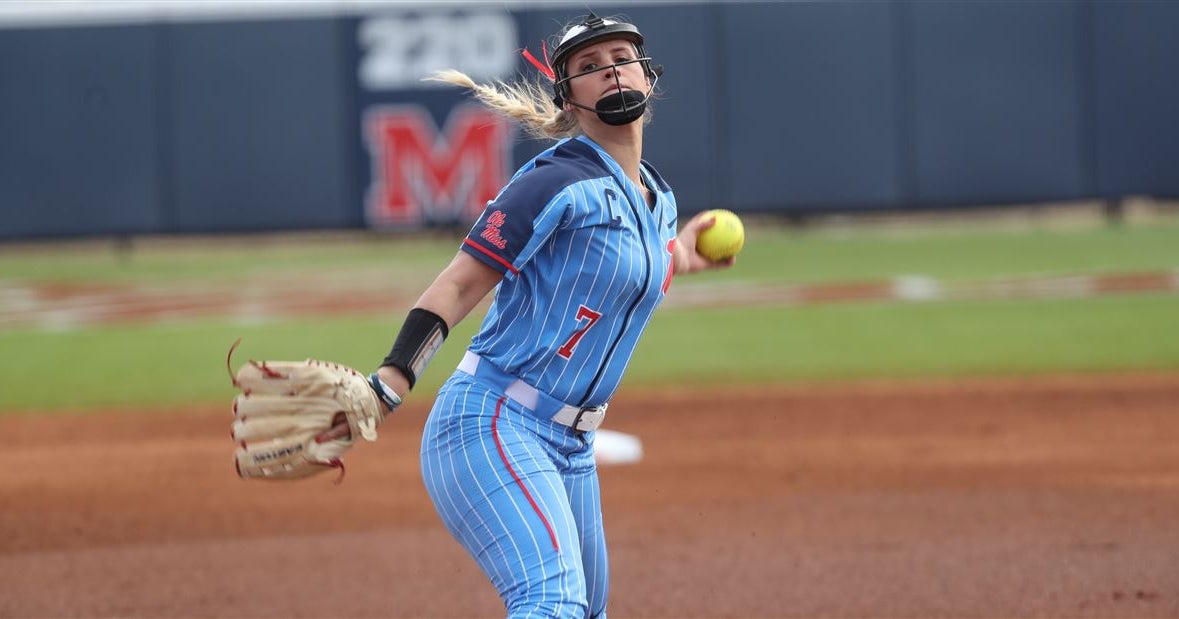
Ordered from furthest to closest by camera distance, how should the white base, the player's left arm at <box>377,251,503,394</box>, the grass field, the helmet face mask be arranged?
1. the grass field
2. the white base
3. the helmet face mask
4. the player's left arm at <box>377,251,503,394</box>

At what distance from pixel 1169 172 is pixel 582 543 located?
61.2 feet

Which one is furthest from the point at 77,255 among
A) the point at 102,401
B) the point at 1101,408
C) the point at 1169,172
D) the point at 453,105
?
the point at 1101,408

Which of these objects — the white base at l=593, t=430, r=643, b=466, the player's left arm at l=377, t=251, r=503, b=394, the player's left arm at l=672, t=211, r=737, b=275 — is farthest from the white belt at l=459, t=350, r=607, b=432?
the white base at l=593, t=430, r=643, b=466

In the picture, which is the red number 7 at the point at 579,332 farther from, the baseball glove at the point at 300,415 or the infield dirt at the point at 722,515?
the infield dirt at the point at 722,515

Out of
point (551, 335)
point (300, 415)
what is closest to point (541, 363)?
point (551, 335)

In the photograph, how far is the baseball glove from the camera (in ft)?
10.2

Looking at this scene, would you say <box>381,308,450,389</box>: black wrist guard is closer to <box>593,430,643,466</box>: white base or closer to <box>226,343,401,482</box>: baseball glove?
<box>226,343,401,482</box>: baseball glove

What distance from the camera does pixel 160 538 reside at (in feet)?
23.1

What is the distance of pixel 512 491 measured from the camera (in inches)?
133

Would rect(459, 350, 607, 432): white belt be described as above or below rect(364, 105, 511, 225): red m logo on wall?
above

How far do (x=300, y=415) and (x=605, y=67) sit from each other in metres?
1.16

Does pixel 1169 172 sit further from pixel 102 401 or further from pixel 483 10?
pixel 102 401

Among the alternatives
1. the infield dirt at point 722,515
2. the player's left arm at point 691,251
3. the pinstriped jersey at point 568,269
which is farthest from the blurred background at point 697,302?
the pinstriped jersey at point 568,269

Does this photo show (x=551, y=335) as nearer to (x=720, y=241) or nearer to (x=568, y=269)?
(x=568, y=269)
